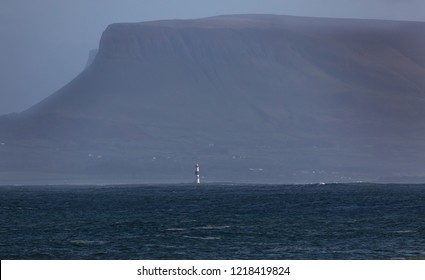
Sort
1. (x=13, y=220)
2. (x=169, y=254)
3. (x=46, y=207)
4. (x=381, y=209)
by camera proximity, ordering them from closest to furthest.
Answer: (x=169, y=254) → (x=13, y=220) → (x=381, y=209) → (x=46, y=207)

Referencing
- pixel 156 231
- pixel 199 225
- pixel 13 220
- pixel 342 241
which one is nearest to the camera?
pixel 342 241

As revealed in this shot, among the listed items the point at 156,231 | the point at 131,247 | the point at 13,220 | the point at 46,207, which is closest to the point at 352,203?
the point at 46,207

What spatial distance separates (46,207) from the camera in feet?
536

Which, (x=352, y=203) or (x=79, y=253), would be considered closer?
(x=79, y=253)

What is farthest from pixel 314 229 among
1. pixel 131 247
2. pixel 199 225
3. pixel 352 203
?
pixel 352 203

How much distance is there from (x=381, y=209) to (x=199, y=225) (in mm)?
35476

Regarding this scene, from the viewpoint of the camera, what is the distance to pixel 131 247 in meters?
93.4

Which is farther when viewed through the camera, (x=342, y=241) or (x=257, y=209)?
(x=257, y=209)

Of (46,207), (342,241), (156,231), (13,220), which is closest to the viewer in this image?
(342,241)

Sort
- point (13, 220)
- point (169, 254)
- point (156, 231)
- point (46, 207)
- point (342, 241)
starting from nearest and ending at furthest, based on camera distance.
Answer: point (169, 254), point (342, 241), point (156, 231), point (13, 220), point (46, 207)

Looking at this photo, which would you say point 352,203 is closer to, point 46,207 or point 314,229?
point 46,207

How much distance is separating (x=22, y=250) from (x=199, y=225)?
27.8 metres

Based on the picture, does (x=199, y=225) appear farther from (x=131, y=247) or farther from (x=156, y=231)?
(x=131, y=247)

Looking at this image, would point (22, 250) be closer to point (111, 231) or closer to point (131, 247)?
point (131, 247)
